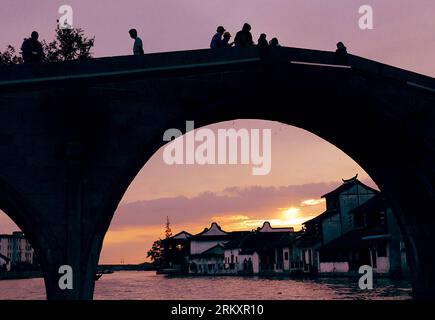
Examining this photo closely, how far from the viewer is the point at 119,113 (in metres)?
12.1

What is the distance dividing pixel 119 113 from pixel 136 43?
89.2 inches

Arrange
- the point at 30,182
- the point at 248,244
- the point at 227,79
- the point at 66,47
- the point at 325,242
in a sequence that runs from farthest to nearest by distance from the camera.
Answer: the point at 248,244
the point at 325,242
the point at 66,47
the point at 227,79
the point at 30,182

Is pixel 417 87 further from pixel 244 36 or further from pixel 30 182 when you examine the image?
pixel 30 182

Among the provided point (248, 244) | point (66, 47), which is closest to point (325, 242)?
point (248, 244)

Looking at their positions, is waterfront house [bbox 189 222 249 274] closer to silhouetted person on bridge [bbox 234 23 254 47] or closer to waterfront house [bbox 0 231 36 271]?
A: waterfront house [bbox 0 231 36 271]

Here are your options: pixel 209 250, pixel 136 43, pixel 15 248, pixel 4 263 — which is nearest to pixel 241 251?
pixel 209 250

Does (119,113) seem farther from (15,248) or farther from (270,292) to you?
(15,248)

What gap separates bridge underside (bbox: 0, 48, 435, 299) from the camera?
449 inches

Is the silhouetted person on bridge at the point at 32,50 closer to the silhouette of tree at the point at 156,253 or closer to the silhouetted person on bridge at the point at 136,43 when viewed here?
the silhouetted person on bridge at the point at 136,43

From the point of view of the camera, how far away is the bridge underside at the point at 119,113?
11414mm

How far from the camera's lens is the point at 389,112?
1395cm

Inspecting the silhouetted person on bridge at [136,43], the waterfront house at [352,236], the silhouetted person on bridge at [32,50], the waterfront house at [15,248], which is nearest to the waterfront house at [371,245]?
the waterfront house at [352,236]
